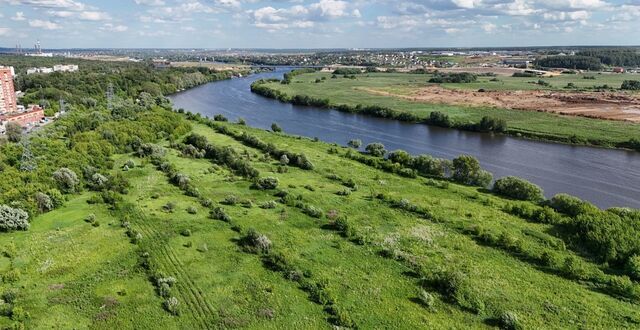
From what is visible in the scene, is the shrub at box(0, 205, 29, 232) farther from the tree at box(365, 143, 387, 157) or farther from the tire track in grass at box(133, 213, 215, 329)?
the tree at box(365, 143, 387, 157)

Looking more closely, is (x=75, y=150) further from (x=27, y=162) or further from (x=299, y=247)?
(x=299, y=247)

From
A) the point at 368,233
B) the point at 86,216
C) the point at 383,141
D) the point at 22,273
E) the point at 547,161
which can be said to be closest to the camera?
the point at 22,273

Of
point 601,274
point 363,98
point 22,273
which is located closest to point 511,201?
point 601,274

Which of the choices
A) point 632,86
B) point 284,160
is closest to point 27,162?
point 284,160

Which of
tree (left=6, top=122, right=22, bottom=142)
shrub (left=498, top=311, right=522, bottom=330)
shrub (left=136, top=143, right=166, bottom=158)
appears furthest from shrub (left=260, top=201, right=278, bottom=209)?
tree (left=6, top=122, right=22, bottom=142)

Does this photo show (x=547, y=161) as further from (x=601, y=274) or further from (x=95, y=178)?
(x=95, y=178)
